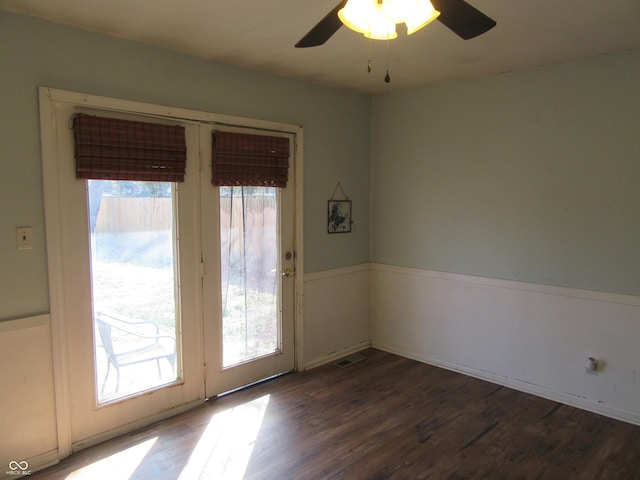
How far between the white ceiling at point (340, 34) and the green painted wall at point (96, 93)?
96 mm

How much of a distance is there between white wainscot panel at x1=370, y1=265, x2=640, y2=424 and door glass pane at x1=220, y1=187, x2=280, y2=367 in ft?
4.06

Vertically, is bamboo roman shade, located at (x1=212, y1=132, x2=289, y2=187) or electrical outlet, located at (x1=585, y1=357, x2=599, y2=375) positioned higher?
bamboo roman shade, located at (x1=212, y1=132, x2=289, y2=187)

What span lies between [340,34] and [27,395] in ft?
8.72

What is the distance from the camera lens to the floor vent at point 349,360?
3.91 metres

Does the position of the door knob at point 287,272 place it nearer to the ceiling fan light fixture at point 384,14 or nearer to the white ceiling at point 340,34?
the white ceiling at point 340,34

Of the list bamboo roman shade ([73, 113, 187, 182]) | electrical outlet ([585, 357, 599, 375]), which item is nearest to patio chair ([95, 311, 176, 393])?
bamboo roman shade ([73, 113, 187, 182])

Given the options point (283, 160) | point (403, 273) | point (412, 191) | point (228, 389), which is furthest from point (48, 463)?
point (412, 191)

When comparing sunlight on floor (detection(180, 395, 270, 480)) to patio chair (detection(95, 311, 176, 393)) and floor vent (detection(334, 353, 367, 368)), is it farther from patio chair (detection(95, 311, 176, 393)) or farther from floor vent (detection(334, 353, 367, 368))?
floor vent (detection(334, 353, 367, 368))

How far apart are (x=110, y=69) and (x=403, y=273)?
2.83 m

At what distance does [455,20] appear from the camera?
5.17ft

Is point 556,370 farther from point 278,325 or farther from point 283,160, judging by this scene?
point 283,160

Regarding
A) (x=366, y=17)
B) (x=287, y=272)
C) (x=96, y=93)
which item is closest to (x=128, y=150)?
(x=96, y=93)

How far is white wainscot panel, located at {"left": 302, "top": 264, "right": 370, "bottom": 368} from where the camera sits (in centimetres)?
382

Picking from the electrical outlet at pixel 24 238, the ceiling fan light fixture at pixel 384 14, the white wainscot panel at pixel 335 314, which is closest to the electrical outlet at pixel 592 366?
the white wainscot panel at pixel 335 314
